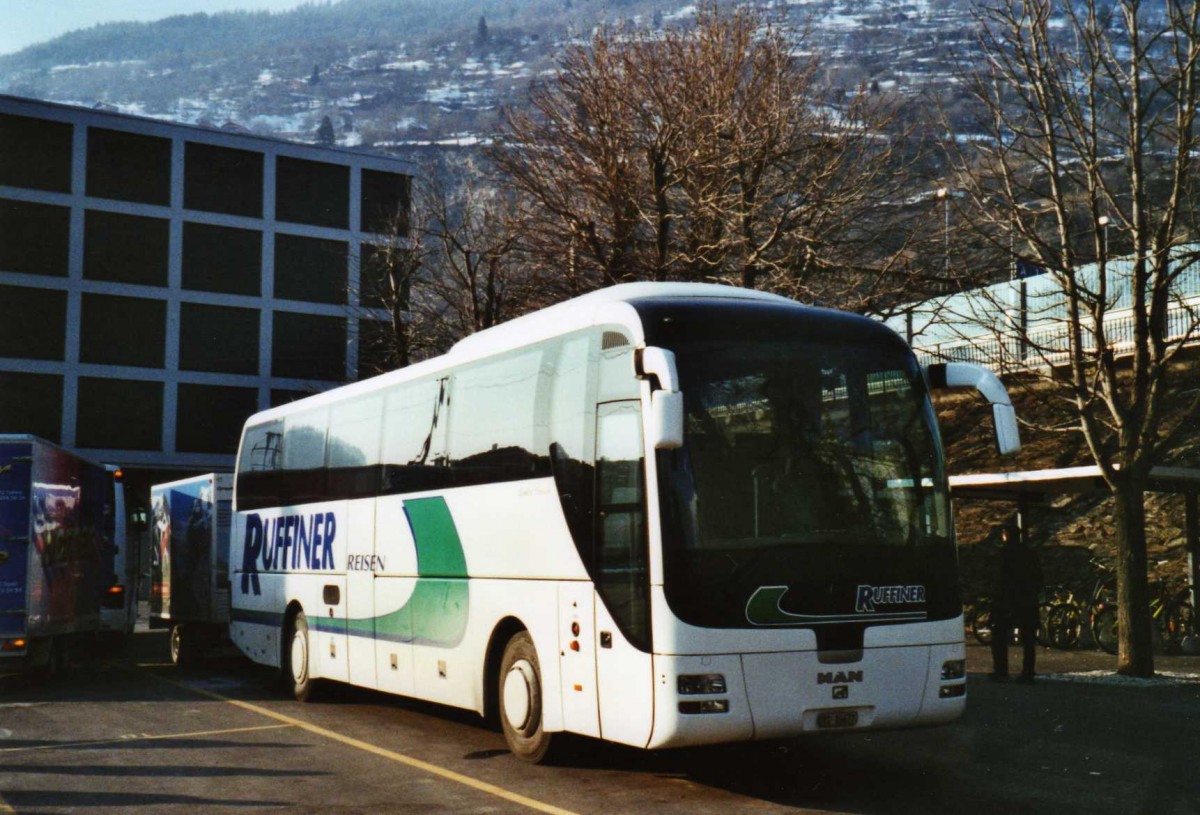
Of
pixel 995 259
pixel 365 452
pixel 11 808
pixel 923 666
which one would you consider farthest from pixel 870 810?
pixel 995 259

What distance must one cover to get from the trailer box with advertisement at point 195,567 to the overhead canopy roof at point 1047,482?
11.1m

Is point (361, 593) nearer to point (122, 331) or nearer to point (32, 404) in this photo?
point (32, 404)

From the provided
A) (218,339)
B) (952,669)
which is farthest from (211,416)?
(952,669)

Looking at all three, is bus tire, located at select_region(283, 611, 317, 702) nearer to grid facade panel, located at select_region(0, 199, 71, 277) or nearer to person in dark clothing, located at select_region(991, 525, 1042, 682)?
person in dark clothing, located at select_region(991, 525, 1042, 682)

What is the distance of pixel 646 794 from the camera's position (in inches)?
368

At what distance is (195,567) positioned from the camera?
2188 centimetres

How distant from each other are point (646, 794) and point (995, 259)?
1895cm

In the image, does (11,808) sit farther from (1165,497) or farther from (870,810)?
(1165,497)

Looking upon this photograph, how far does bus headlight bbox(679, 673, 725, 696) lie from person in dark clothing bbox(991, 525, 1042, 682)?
27.4ft

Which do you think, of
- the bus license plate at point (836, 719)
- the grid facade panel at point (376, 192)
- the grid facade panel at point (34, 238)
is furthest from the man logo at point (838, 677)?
the grid facade panel at point (376, 192)

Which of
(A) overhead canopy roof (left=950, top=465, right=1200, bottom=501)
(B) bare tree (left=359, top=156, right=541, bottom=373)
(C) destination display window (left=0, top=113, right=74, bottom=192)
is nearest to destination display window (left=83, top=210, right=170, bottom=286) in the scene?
(C) destination display window (left=0, top=113, right=74, bottom=192)

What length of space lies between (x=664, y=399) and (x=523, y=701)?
3380mm

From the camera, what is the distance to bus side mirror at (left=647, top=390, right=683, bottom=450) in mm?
8344

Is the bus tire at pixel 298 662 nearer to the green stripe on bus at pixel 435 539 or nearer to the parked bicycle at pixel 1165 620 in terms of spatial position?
the green stripe on bus at pixel 435 539
